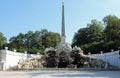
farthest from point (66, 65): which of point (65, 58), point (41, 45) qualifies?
point (41, 45)

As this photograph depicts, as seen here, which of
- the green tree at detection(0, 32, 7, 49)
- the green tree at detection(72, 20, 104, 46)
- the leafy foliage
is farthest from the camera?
the green tree at detection(72, 20, 104, 46)

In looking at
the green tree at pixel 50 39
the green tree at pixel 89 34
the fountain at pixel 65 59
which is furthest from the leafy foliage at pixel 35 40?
the fountain at pixel 65 59

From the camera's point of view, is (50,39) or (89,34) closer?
(50,39)

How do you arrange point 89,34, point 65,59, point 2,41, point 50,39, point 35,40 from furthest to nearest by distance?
point 35,40
point 89,34
point 50,39
point 2,41
point 65,59

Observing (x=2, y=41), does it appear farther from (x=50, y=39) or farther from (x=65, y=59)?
(x=65, y=59)

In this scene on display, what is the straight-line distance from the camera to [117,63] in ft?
101

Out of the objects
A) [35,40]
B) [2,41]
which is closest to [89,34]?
[35,40]

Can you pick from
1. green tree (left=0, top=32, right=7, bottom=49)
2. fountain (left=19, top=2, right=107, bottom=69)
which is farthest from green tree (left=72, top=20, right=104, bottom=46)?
fountain (left=19, top=2, right=107, bottom=69)

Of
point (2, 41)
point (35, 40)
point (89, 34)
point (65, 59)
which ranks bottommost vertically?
point (65, 59)

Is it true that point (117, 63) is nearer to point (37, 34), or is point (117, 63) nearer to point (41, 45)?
point (41, 45)

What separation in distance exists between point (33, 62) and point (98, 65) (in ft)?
27.2

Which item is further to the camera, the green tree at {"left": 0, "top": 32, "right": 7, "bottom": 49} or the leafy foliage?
the leafy foliage

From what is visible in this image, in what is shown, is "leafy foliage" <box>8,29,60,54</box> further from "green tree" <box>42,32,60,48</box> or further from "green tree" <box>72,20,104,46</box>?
"green tree" <box>72,20,104,46</box>

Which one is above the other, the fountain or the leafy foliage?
the leafy foliage
